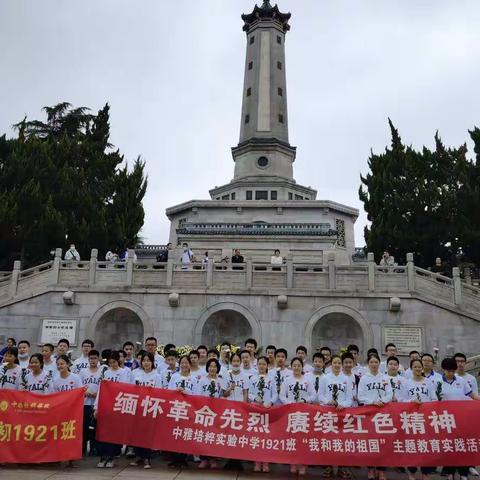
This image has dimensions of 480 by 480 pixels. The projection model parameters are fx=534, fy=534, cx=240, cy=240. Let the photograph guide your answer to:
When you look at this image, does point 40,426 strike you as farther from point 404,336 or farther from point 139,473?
point 404,336

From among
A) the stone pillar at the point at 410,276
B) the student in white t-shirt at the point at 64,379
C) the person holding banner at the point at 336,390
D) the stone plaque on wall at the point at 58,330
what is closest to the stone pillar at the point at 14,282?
the stone plaque on wall at the point at 58,330

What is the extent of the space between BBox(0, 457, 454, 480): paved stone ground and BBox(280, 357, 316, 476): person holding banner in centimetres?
104

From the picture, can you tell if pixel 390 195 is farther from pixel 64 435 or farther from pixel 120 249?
pixel 64 435

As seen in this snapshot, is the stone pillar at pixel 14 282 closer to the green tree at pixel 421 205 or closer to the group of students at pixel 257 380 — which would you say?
the group of students at pixel 257 380

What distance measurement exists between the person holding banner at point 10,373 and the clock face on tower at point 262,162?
27.9 m

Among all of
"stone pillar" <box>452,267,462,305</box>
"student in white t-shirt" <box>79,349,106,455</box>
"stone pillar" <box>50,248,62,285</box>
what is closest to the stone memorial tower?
"stone pillar" <box>452,267,462,305</box>

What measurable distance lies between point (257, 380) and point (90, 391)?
2659 mm

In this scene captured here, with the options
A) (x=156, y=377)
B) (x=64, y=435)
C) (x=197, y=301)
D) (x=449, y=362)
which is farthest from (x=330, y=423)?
(x=197, y=301)

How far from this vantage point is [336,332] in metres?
19.8

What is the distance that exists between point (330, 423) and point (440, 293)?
12.5 metres

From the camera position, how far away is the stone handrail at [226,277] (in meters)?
19.1

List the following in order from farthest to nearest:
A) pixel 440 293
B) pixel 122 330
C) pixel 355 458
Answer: pixel 122 330 < pixel 440 293 < pixel 355 458

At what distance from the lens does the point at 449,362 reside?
7.93 m

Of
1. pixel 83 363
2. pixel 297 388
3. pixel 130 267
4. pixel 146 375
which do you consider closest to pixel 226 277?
pixel 130 267
